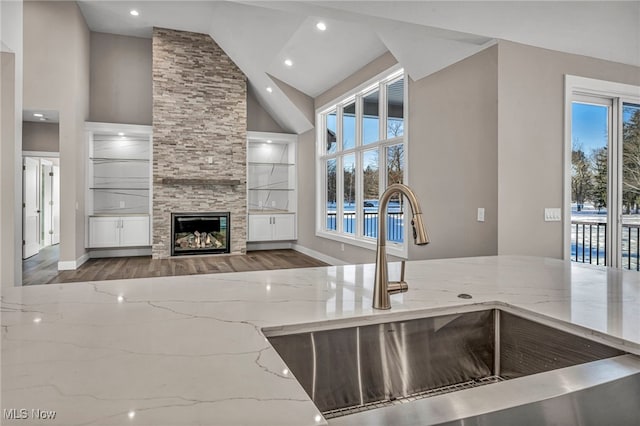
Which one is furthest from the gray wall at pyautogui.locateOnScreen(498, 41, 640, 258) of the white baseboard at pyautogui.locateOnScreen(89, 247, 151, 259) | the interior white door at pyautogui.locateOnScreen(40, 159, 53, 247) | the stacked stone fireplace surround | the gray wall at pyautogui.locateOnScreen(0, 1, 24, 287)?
the interior white door at pyautogui.locateOnScreen(40, 159, 53, 247)

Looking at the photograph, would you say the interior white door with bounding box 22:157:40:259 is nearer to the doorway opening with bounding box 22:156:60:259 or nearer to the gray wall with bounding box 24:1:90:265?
the doorway opening with bounding box 22:156:60:259

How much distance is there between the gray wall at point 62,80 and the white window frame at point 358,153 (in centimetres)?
396

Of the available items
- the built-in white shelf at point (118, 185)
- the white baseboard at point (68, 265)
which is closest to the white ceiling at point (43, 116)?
the built-in white shelf at point (118, 185)

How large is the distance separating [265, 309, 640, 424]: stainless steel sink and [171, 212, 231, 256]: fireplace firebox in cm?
690

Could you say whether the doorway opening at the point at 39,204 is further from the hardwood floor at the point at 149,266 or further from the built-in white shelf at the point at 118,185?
the built-in white shelf at the point at 118,185

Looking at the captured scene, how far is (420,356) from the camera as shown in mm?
1146

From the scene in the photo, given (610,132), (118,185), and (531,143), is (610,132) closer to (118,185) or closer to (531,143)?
(531,143)

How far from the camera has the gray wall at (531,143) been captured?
3.35 metres

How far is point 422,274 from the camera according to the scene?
1.61 m

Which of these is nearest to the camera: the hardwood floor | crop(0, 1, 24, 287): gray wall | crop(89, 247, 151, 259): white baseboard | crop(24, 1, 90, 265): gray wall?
crop(0, 1, 24, 287): gray wall

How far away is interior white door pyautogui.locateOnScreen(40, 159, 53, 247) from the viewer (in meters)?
Result: 8.41

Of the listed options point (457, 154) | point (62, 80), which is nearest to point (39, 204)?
point (62, 80)

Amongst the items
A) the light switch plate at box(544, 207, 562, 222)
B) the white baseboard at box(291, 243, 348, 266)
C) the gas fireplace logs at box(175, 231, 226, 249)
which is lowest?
the white baseboard at box(291, 243, 348, 266)

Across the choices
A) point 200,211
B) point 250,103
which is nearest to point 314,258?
point 200,211
